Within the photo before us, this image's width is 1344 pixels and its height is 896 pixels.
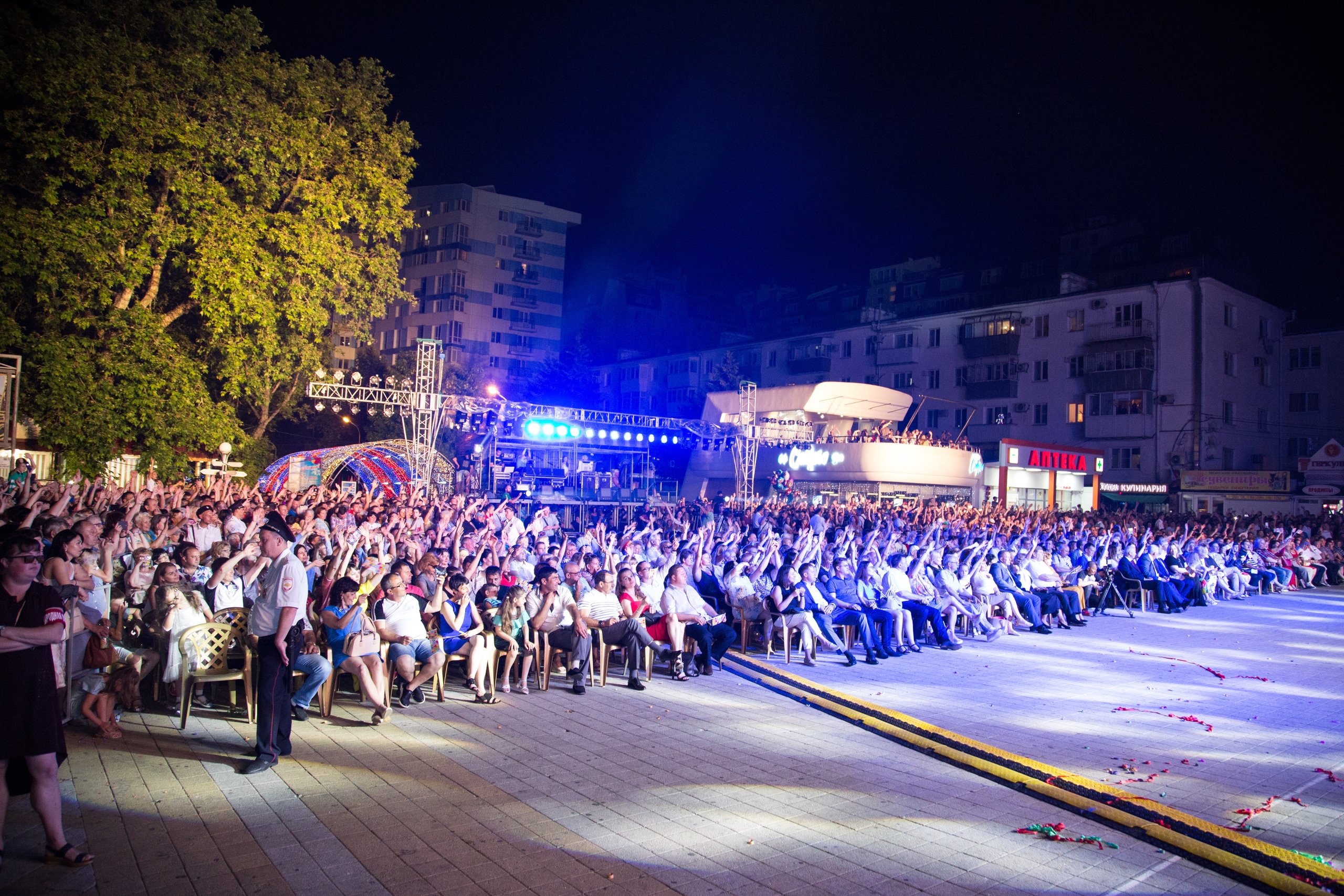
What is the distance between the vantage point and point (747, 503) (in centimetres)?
2634

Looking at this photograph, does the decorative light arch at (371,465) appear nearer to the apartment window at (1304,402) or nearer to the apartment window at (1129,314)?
the apartment window at (1129,314)

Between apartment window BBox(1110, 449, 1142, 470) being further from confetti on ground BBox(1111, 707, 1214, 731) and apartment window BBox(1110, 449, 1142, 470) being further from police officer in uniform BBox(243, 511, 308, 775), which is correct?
police officer in uniform BBox(243, 511, 308, 775)

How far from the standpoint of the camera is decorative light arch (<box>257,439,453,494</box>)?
22516 millimetres

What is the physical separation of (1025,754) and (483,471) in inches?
965

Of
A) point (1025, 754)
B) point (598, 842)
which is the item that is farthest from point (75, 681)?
point (1025, 754)

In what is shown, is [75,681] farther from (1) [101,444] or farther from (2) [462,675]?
(1) [101,444]

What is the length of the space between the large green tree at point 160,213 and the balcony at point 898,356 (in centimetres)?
2967

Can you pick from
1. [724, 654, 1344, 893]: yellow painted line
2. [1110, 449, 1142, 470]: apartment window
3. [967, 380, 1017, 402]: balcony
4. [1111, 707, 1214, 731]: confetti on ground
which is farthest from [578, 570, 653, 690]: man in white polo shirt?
[967, 380, 1017, 402]: balcony

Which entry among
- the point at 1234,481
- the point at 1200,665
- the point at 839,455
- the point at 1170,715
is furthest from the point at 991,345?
the point at 1170,715

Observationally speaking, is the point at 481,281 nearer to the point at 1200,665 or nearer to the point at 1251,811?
the point at 1200,665

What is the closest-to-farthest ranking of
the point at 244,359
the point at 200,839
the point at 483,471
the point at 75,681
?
the point at 200,839 → the point at 75,681 → the point at 244,359 → the point at 483,471

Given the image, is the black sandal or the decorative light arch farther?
the decorative light arch

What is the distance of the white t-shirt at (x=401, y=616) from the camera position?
6793 mm

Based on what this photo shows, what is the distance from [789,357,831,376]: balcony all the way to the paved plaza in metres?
37.1
